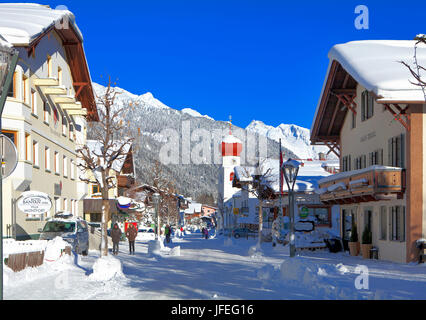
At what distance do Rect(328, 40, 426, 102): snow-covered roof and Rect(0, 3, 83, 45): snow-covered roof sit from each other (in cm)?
1410

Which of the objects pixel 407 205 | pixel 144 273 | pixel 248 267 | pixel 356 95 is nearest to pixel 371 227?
pixel 407 205

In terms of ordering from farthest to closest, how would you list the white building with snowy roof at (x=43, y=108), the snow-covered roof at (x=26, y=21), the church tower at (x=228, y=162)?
the church tower at (x=228, y=162), the white building with snowy roof at (x=43, y=108), the snow-covered roof at (x=26, y=21)

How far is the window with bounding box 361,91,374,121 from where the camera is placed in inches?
1109

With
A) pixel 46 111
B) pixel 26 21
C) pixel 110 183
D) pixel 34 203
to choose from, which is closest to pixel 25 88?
pixel 26 21

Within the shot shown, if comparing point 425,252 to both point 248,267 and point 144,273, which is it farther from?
point 144,273

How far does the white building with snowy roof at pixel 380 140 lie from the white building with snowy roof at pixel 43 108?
14494 mm

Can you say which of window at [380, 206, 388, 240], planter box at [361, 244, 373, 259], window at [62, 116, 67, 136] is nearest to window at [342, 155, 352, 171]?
window at [380, 206, 388, 240]

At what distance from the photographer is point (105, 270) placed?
1558cm

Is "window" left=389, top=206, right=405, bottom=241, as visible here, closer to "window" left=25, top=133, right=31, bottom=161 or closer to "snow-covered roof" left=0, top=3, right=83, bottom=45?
"window" left=25, top=133, right=31, bottom=161

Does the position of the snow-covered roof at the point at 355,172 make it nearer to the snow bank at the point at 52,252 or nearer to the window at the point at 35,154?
the snow bank at the point at 52,252

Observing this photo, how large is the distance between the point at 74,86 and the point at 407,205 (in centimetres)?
2440

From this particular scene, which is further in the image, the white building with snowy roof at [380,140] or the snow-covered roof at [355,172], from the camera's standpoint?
the snow-covered roof at [355,172]

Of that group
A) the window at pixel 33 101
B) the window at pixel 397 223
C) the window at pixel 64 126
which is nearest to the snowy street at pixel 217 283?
the window at pixel 397 223

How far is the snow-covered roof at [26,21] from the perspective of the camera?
23.8 meters
